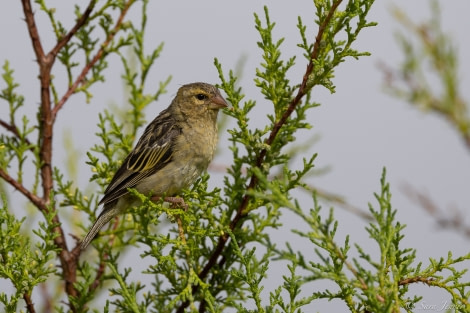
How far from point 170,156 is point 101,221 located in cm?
85

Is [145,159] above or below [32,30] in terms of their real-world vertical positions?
below

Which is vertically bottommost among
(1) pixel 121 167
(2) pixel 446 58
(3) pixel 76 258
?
(3) pixel 76 258

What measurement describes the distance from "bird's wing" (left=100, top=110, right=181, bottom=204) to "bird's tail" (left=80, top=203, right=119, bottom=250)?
0.11m

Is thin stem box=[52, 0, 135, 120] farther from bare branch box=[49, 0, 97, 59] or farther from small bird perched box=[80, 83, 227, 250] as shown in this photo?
small bird perched box=[80, 83, 227, 250]

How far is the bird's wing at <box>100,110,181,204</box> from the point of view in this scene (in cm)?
545

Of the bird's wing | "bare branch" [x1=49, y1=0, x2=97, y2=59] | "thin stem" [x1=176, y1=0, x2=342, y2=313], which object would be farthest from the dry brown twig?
"thin stem" [x1=176, y1=0, x2=342, y2=313]

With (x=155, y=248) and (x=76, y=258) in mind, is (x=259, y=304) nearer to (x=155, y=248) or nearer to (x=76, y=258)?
(x=155, y=248)

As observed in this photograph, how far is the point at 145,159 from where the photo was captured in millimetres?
5754

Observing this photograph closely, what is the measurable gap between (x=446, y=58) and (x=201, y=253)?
2.74 m

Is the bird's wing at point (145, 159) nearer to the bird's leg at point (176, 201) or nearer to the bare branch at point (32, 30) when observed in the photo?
the bird's leg at point (176, 201)

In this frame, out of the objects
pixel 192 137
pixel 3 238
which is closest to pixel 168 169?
pixel 192 137

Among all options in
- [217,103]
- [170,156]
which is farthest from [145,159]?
[217,103]

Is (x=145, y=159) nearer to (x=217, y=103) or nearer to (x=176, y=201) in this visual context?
(x=176, y=201)

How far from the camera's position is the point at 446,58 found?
5.66 metres
